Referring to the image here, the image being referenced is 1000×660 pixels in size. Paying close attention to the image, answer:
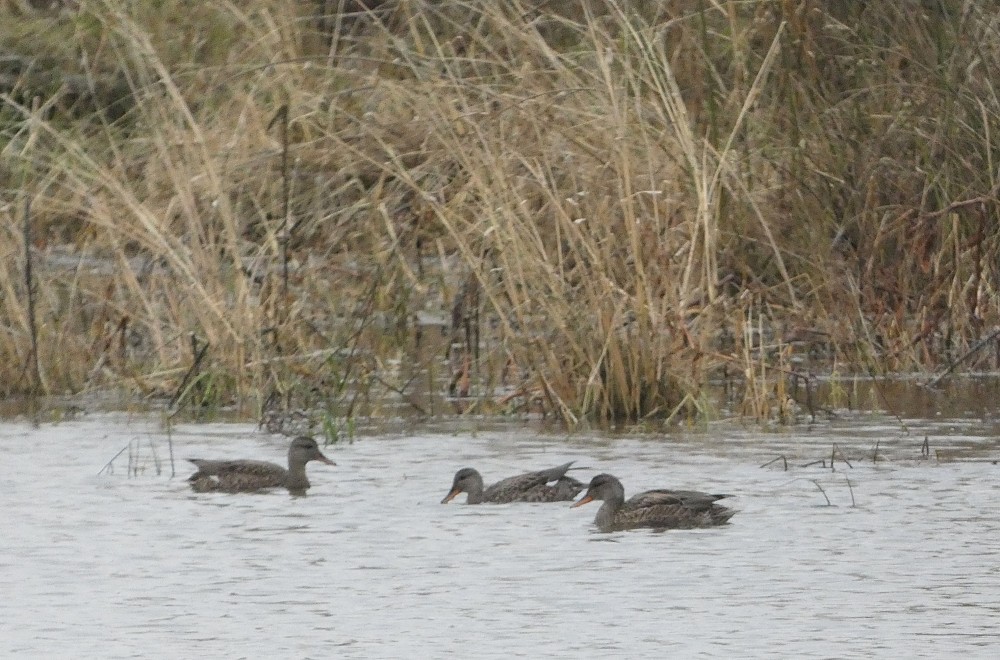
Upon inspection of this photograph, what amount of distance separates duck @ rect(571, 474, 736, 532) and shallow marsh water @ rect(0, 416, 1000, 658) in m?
0.06

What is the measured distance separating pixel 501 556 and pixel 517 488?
1.14 m

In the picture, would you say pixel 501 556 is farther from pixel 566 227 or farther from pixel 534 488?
pixel 566 227

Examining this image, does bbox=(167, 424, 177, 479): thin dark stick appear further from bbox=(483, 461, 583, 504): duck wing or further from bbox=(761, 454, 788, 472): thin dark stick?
bbox=(761, 454, 788, 472): thin dark stick

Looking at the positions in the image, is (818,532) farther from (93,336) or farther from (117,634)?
(93,336)

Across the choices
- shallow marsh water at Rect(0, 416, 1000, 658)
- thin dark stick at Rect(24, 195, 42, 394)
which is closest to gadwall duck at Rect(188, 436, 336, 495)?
shallow marsh water at Rect(0, 416, 1000, 658)

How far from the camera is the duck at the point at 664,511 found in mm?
8344

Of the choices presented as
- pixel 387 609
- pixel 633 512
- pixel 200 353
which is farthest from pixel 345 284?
pixel 387 609

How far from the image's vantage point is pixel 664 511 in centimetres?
842

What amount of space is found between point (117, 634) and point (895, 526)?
2.83 meters

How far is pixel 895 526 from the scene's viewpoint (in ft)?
27.2

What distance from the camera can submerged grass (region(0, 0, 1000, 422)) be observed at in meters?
10.9

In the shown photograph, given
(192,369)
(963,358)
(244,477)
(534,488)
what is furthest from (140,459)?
(963,358)

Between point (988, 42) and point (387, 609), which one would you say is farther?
point (988, 42)

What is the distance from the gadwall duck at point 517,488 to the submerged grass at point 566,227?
1.65 m
